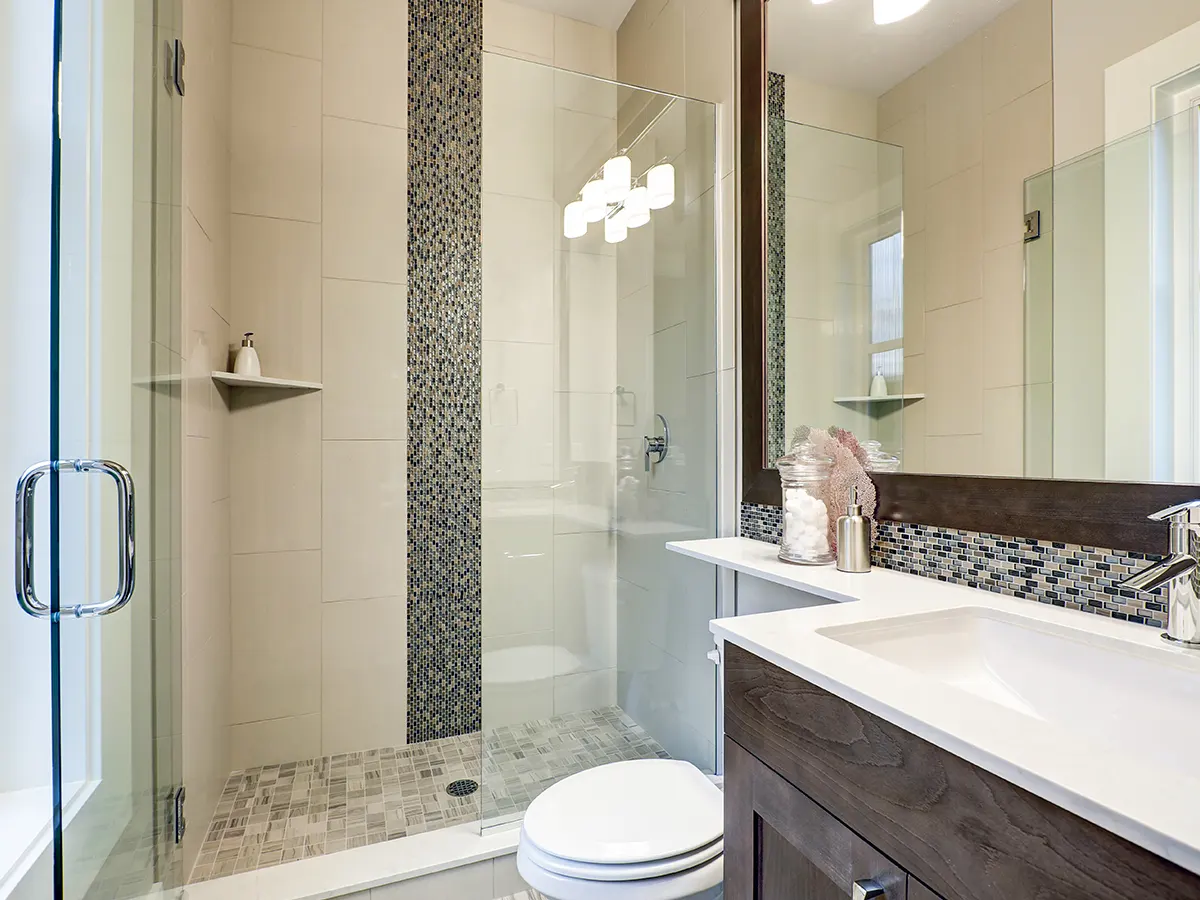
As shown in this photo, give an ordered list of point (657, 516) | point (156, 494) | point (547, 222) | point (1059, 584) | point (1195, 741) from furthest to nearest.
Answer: point (657, 516) < point (547, 222) < point (156, 494) < point (1059, 584) < point (1195, 741)

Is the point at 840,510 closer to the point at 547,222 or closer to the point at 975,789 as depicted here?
the point at 975,789

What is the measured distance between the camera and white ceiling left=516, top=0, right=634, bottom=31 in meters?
2.29

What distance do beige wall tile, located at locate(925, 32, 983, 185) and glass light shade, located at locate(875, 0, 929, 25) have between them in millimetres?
138

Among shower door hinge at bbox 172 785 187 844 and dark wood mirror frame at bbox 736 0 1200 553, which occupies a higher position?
dark wood mirror frame at bbox 736 0 1200 553

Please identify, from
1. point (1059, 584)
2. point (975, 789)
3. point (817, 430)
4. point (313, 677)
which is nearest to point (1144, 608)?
point (1059, 584)

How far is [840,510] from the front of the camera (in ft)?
4.17

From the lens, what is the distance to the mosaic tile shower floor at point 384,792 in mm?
1635

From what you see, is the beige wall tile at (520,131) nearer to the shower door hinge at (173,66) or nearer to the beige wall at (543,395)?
the beige wall at (543,395)

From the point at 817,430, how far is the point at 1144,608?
0.69 metres

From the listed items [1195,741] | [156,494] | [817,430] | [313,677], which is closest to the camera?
[1195,741]

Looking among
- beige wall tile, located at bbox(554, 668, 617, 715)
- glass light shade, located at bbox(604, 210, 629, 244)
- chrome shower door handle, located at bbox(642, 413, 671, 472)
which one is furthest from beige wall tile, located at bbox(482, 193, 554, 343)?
beige wall tile, located at bbox(554, 668, 617, 715)

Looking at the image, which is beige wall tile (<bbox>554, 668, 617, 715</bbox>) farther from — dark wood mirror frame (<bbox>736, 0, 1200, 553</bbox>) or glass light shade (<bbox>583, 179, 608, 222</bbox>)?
glass light shade (<bbox>583, 179, 608, 222</bbox>)

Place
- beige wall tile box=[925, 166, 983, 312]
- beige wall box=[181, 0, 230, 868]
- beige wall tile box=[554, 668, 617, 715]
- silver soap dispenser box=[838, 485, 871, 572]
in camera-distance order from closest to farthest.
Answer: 1. beige wall tile box=[925, 166, 983, 312]
2. silver soap dispenser box=[838, 485, 871, 572]
3. beige wall box=[181, 0, 230, 868]
4. beige wall tile box=[554, 668, 617, 715]

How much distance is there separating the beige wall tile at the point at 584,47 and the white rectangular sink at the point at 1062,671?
2367mm
